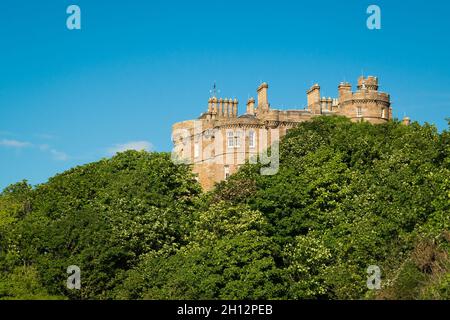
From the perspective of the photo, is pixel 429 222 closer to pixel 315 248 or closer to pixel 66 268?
pixel 315 248

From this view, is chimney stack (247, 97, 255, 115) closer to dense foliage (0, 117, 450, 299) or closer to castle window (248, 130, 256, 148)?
castle window (248, 130, 256, 148)

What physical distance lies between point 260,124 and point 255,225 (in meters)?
24.2

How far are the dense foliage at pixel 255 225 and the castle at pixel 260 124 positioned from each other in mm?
8021

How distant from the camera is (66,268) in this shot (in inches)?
2253

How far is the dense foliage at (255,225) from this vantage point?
164 feet

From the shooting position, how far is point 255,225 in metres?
58.1

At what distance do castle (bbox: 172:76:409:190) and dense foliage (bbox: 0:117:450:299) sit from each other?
8021 mm

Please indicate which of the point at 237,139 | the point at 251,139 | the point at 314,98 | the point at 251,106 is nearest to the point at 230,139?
the point at 237,139

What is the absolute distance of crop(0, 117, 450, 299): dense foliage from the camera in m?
50.0

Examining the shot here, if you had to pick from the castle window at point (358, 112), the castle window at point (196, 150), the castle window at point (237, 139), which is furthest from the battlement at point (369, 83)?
the castle window at point (196, 150)

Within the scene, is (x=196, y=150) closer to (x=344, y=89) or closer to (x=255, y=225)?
(x=344, y=89)
